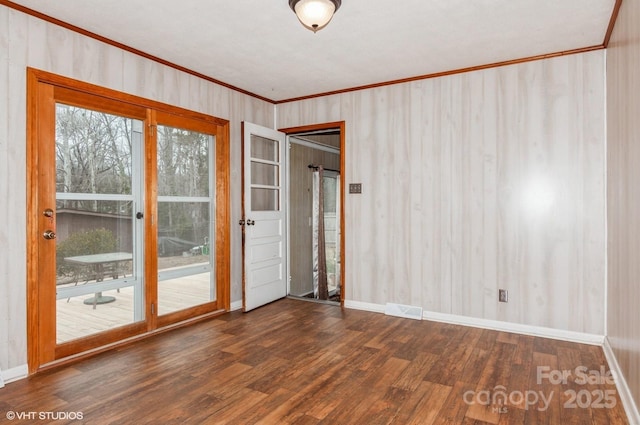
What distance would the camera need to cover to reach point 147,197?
354cm

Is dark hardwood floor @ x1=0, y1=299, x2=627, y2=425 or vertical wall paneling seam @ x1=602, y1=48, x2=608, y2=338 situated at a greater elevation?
vertical wall paneling seam @ x1=602, y1=48, x2=608, y2=338

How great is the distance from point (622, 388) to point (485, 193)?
1911 mm

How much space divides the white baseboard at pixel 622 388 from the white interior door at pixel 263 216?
334 centimetres

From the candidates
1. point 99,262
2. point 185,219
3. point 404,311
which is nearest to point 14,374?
→ point 99,262

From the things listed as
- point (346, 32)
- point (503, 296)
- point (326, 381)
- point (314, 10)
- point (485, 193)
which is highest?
point (346, 32)

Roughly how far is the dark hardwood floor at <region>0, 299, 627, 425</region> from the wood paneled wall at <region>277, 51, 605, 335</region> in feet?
1.62

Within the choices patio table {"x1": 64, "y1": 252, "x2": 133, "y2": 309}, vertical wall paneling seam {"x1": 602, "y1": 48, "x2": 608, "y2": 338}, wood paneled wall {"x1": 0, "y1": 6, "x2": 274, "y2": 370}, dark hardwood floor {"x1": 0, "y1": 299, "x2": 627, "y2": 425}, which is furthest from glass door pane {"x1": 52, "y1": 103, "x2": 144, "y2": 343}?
vertical wall paneling seam {"x1": 602, "y1": 48, "x2": 608, "y2": 338}

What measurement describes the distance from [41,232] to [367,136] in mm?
3237

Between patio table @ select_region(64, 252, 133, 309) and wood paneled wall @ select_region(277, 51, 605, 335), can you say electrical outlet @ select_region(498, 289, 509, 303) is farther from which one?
patio table @ select_region(64, 252, 133, 309)

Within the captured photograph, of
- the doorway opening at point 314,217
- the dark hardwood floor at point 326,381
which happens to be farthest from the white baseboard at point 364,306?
the doorway opening at point 314,217

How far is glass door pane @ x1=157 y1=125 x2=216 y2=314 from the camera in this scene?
12.3 feet

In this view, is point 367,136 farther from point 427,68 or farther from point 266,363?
point 266,363

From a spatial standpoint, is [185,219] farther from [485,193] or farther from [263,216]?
[485,193]

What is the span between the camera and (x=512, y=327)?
3672mm
